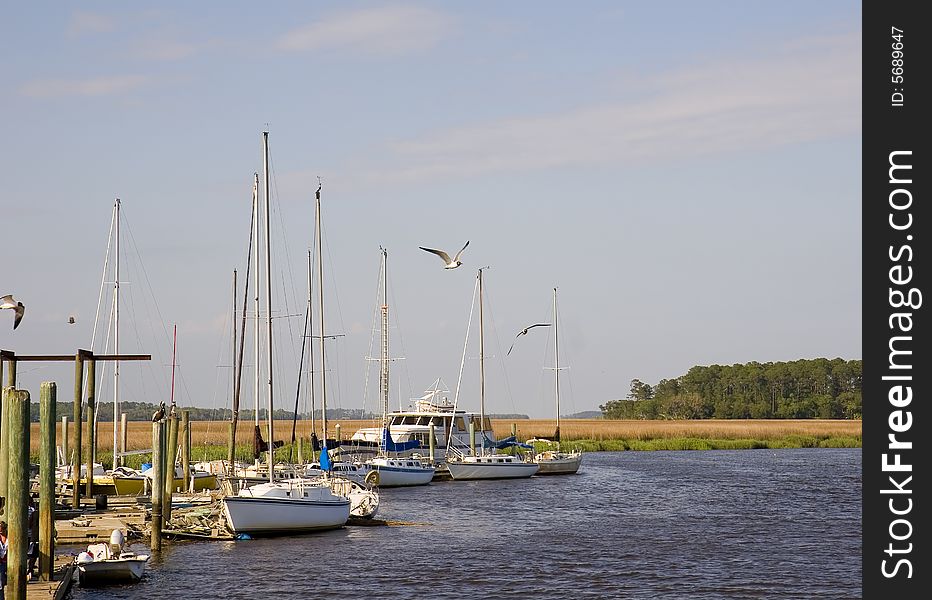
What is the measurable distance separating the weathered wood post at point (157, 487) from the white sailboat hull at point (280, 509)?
3125mm

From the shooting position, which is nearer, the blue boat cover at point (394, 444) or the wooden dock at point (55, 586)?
the wooden dock at point (55, 586)

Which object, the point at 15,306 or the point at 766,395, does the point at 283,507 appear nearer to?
the point at 15,306

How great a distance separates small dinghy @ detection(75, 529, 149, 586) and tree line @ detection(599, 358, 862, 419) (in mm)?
135460

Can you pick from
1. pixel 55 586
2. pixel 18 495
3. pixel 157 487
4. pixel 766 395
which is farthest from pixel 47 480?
pixel 766 395

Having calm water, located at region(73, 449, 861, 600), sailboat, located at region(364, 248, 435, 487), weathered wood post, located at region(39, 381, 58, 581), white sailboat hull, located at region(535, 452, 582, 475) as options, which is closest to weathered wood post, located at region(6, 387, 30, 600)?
weathered wood post, located at region(39, 381, 58, 581)

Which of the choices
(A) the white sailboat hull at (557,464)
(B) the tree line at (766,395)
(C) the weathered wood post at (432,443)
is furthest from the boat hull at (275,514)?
(B) the tree line at (766,395)

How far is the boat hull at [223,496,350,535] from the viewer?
35.3 m

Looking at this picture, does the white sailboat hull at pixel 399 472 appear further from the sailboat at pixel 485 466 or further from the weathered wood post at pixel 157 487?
the weathered wood post at pixel 157 487

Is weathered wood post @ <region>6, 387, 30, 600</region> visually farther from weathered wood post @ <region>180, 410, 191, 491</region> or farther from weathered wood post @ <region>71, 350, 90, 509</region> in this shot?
weathered wood post @ <region>180, 410, 191, 491</region>

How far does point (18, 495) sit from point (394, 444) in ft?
151

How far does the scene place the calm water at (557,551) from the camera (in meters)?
28.9
